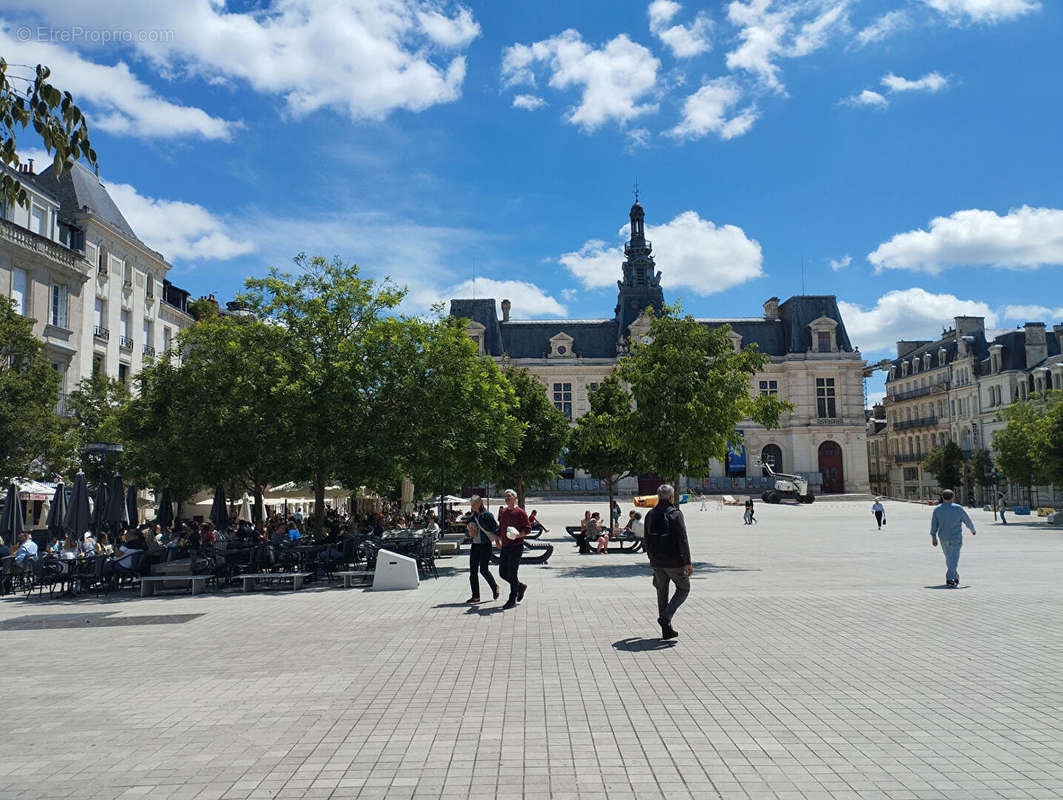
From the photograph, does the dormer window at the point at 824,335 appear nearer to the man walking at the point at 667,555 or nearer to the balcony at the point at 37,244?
the balcony at the point at 37,244

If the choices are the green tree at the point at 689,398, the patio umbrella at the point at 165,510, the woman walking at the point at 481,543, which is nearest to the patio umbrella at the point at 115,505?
the patio umbrella at the point at 165,510

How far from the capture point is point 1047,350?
220ft

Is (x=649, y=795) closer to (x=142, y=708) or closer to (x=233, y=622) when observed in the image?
(x=142, y=708)

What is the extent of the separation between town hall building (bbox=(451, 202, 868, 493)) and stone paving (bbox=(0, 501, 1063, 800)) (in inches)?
2491

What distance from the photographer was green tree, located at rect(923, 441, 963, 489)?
70.6 metres

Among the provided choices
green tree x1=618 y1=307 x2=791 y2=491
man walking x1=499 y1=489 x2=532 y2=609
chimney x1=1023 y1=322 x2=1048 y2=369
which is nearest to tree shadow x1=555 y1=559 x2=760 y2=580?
green tree x1=618 y1=307 x2=791 y2=491

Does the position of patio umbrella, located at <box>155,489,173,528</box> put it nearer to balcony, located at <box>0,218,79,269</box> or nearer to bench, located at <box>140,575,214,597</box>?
bench, located at <box>140,575,214,597</box>

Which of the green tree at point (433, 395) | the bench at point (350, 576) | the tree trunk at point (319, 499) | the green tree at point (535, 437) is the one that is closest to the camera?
the bench at point (350, 576)

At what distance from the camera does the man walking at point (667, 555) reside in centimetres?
932

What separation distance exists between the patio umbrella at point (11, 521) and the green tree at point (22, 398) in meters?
3.20

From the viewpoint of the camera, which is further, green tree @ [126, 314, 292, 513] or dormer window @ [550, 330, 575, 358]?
dormer window @ [550, 330, 575, 358]

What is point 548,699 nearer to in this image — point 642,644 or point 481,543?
point 642,644

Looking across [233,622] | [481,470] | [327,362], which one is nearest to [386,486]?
[481,470]

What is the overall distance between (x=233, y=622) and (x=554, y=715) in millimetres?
6713
